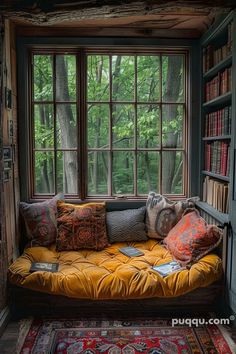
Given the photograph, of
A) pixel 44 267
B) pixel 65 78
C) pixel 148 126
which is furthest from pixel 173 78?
pixel 44 267

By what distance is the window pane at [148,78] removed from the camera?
3217 millimetres

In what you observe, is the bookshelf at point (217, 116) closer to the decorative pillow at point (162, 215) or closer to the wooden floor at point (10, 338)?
the decorative pillow at point (162, 215)

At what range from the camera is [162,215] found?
3.00 meters

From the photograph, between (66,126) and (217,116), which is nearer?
(217,116)

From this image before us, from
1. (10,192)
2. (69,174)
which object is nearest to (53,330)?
(10,192)

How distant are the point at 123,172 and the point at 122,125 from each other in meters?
0.50

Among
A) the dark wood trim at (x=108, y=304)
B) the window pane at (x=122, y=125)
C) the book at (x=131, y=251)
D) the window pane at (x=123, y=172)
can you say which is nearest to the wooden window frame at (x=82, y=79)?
the window pane at (x=123, y=172)

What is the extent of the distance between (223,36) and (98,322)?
267 cm

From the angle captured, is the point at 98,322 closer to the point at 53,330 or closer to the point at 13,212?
the point at 53,330

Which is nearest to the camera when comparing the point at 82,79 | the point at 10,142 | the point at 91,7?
the point at 91,7

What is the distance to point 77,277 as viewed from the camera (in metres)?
2.35

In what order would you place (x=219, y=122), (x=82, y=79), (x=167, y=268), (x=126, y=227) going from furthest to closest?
(x=82, y=79)
(x=126, y=227)
(x=219, y=122)
(x=167, y=268)

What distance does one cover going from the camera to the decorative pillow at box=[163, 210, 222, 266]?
8.24 ft

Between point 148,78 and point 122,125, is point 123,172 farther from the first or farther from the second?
point 148,78
